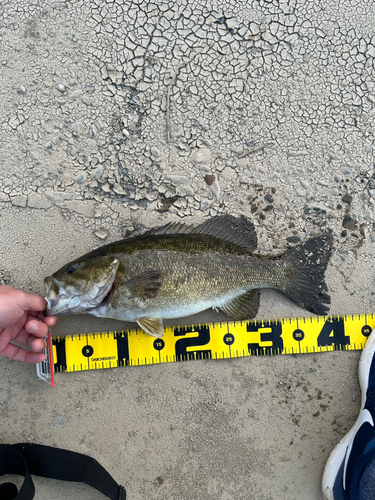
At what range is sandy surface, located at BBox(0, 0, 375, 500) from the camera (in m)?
2.60

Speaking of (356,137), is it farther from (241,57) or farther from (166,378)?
(166,378)

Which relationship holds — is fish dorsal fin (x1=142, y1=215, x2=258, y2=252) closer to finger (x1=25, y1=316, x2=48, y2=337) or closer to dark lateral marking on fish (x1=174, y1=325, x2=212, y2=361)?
dark lateral marking on fish (x1=174, y1=325, x2=212, y2=361)

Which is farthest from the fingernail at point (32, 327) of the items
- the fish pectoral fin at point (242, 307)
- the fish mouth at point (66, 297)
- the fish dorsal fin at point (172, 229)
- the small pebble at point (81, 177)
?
the fish pectoral fin at point (242, 307)

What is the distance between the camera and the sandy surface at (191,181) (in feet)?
8.52

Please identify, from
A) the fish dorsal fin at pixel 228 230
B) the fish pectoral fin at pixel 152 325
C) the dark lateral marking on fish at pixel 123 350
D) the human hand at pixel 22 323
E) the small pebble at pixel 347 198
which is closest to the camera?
the human hand at pixel 22 323

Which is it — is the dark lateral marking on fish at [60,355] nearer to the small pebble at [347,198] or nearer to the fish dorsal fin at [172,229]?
the fish dorsal fin at [172,229]

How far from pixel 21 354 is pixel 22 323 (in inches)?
9.1

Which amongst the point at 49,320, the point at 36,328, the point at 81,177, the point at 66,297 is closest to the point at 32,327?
the point at 36,328

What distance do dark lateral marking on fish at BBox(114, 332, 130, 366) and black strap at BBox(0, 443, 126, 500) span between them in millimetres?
719

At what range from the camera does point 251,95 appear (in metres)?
2.71

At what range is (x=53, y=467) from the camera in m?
2.47

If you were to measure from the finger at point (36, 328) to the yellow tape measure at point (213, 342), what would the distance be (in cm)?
29

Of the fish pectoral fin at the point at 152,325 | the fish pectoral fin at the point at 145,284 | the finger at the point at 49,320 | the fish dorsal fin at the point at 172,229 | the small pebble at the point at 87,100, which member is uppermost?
the small pebble at the point at 87,100

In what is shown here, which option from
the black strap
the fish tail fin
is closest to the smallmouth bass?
the fish tail fin
